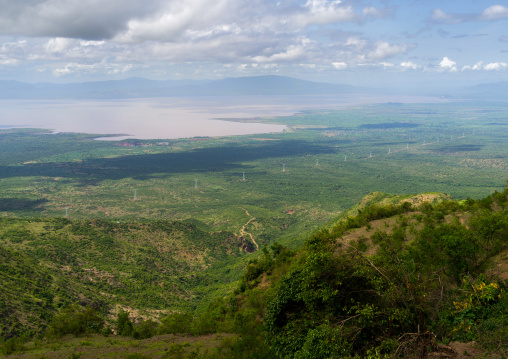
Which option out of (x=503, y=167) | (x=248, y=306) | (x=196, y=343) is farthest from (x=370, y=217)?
(x=503, y=167)

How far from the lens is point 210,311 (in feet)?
92.0

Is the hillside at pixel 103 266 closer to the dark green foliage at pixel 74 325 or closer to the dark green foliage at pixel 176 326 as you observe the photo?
the dark green foliage at pixel 74 325

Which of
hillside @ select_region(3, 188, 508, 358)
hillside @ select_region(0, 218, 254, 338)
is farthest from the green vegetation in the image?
hillside @ select_region(0, 218, 254, 338)

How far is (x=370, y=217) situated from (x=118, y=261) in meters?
29.9

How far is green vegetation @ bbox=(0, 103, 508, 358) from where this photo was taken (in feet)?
41.7

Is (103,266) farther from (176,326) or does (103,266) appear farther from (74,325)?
(176,326)

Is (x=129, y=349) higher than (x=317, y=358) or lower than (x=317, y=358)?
lower

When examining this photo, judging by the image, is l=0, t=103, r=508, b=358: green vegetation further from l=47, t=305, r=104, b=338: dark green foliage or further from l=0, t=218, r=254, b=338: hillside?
l=0, t=218, r=254, b=338: hillside

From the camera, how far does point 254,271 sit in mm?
29891

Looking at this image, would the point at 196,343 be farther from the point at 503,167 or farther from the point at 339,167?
the point at 503,167

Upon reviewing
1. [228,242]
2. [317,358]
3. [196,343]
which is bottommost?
[228,242]

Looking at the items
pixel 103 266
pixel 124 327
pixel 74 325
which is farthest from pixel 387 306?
pixel 103 266

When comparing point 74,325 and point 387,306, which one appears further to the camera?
point 74,325

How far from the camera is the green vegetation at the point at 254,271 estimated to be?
41.7ft
